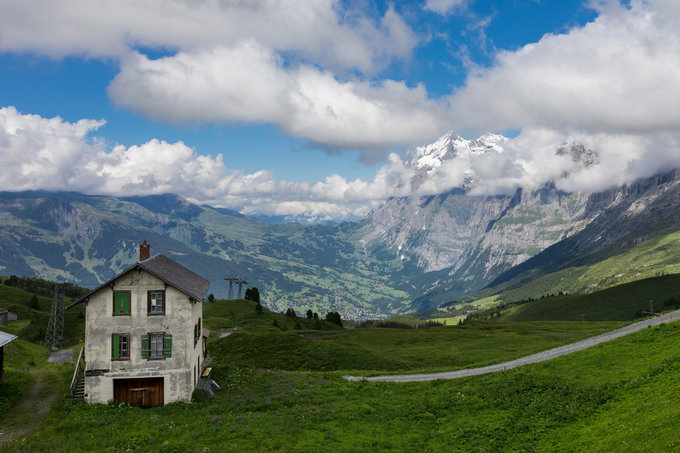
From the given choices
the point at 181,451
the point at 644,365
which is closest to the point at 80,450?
the point at 181,451

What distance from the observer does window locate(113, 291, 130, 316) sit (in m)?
42.9

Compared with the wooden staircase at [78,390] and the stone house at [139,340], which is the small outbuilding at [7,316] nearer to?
the wooden staircase at [78,390]

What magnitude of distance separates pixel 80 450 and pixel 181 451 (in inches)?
285

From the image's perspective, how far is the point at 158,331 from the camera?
141 feet

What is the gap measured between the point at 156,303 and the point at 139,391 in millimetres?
8852

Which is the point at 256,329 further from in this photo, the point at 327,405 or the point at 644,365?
the point at 644,365

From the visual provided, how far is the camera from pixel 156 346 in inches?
1687

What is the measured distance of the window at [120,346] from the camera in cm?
4216

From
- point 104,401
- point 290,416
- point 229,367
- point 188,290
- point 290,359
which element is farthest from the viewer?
point 290,359

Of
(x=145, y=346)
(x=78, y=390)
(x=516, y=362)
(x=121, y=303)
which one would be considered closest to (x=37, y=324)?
(x=78, y=390)

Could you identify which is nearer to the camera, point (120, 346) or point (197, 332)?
point (120, 346)

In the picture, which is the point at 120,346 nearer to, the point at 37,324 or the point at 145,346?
the point at 145,346

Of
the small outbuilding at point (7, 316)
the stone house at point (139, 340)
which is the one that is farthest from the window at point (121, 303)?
the small outbuilding at point (7, 316)

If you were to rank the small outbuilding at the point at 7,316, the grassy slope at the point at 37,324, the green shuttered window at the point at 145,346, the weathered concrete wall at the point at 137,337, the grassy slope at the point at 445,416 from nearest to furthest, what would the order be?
A: 1. the grassy slope at the point at 445,416
2. the weathered concrete wall at the point at 137,337
3. the green shuttered window at the point at 145,346
4. the grassy slope at the point at 37,324
5. the small outbuilding at the point at 7,316
